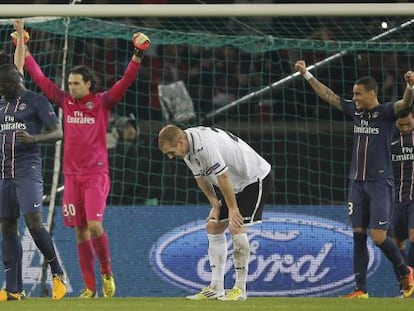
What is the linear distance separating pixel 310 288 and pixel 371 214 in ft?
6.86

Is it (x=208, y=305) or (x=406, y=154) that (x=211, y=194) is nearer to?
(x=208, y=305)

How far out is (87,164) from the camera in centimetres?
1160

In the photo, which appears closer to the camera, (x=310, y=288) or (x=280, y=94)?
(x=310, y=288)

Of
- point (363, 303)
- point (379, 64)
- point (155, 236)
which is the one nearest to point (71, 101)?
point (155, 236)

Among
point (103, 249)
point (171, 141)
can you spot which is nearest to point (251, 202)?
point (171, 141)

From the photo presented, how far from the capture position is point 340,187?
1474 cm

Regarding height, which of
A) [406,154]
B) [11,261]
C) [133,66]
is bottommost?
[11,261]

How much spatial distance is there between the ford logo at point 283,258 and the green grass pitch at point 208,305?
2634mm

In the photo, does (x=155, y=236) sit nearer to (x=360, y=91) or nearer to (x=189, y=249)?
(x=189, y=249)

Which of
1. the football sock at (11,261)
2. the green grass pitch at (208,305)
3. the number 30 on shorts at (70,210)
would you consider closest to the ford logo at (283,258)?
the number 30 on shorts at (70,210)

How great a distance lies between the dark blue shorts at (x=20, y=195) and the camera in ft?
34.7

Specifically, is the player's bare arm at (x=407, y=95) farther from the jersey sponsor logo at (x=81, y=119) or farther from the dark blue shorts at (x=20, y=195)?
the dark blue shorts at (x=20, y=195)

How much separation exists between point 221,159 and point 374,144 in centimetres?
236

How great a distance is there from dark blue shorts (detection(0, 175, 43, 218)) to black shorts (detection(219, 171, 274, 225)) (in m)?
1.75
